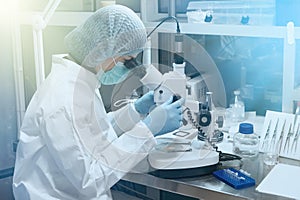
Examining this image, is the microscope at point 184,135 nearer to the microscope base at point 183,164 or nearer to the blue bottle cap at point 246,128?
the microscope base at point 183,164

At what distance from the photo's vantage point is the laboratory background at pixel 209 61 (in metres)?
1.74

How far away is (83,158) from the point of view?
1295 mm

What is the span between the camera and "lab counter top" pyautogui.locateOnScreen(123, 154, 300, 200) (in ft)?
4.16

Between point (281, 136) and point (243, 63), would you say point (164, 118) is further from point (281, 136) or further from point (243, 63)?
point (243, 63)

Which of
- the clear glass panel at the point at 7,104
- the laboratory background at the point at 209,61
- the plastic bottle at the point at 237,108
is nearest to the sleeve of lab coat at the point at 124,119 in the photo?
the laboratory background at the point at 209,61

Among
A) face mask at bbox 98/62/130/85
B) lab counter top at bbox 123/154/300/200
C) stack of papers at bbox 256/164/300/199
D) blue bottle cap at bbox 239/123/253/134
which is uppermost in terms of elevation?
face mask at bbox 98/62/130/85

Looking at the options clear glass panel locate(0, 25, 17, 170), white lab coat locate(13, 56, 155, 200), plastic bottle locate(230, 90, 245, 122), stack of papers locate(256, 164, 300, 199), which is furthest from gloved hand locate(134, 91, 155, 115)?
clear glass panel locate(0, 25, 17, 170)

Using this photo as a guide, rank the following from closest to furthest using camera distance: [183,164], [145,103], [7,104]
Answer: [183,164] < [145,103] < [7,104]

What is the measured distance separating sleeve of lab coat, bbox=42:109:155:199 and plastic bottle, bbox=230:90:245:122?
70cm

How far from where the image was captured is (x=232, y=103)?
213 centimetres

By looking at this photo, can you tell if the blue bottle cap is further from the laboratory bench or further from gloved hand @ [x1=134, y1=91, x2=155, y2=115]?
gloved hand @ [x1=134, y1=91, x2=155, y2=115]

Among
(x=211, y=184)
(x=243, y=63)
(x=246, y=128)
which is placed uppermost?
(x=243, y=63)

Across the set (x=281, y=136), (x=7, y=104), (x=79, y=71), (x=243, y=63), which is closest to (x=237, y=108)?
(x=243, y=63)

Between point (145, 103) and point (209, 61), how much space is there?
59 centimetres
